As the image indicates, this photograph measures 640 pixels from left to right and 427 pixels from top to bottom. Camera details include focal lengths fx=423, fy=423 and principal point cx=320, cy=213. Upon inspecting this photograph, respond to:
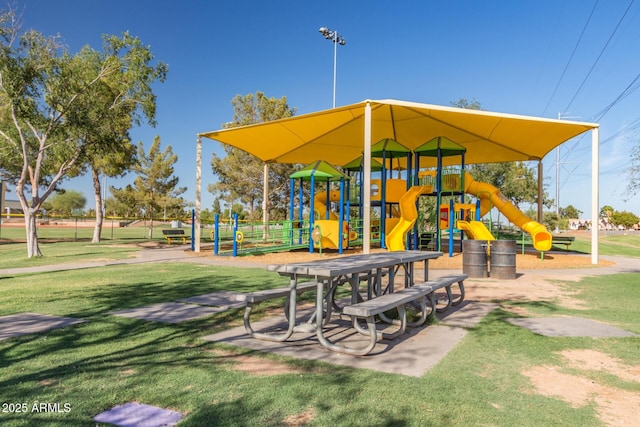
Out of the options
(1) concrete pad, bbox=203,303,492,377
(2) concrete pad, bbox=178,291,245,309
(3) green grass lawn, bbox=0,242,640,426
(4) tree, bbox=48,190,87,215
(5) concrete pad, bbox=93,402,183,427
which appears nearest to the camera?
(5) concrete pad, bbox=93,402,183,427

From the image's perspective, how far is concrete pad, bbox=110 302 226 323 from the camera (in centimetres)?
596

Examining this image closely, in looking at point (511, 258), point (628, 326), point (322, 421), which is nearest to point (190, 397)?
point (322, 421)

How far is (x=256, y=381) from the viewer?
3600 mm

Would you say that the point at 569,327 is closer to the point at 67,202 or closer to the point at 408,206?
A: the point at 408,206

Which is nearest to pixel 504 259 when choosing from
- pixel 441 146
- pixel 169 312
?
pixel 169 312

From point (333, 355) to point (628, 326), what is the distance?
444 cm

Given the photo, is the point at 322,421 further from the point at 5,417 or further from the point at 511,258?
the point at 511,258

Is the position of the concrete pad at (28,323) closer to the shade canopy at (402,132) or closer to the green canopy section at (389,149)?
the shade canopy at (402,132)

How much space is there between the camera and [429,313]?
6.49 m

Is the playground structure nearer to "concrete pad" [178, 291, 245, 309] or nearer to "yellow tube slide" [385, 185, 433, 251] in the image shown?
"yellow tube slide" [385, 185, 433, 251]

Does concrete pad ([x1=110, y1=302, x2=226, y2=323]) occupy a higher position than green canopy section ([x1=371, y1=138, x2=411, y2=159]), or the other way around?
green canopy section ([x1=371, y1=138, x2=411, y2=159])

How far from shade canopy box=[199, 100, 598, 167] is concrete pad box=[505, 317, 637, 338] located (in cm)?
911

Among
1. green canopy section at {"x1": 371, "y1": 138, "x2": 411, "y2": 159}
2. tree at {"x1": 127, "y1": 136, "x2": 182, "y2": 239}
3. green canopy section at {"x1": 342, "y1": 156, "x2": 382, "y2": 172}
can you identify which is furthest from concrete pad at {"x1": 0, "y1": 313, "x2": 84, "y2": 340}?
tree at {"x1": 127, "y1": 136, "x2": 182, "y2": 239}

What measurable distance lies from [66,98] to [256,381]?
1588 centimetres
